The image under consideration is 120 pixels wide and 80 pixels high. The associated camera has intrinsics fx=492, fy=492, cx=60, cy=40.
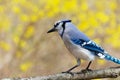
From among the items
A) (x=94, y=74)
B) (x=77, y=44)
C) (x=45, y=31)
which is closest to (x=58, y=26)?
(x=77, y=44)

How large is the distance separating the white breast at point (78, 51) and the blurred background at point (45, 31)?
5.16 meters

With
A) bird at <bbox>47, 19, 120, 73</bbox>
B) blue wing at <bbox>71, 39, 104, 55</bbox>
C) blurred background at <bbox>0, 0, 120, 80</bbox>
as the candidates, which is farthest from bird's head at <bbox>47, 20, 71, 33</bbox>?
blurred background at <bbox>0, 0, 120, 80</bbox>

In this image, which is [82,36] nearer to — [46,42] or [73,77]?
[73,77]

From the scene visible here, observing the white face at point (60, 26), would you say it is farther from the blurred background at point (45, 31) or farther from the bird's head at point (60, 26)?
the blurred background at point (45, 31)

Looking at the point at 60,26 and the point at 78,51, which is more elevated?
the point at 60,26

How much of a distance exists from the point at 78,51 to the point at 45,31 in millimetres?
5461

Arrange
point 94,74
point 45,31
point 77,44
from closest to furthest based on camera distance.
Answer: point 94,74, point 77,44, point 45,31

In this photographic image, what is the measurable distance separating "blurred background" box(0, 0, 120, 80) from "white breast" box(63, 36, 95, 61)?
16.9ft

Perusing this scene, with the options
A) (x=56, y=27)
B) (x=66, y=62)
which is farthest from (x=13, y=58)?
(x=56, y=27)

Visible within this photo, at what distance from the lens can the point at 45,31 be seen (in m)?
9.45

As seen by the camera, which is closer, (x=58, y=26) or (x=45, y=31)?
(x=58, y=26)

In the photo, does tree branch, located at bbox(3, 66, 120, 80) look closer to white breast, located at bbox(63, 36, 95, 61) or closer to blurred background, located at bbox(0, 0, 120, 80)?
white breast, located at bbox(63, 36, 95, 61)

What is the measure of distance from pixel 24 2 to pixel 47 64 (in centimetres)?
→ 132

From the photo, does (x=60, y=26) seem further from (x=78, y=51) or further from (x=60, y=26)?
(x=78, y=51)
